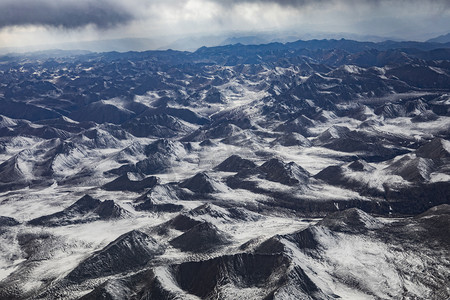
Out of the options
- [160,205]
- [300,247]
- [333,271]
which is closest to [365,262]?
[333,271]

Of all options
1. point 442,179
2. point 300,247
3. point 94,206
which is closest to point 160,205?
point 94,206

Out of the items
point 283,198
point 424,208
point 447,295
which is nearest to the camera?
point 447,295

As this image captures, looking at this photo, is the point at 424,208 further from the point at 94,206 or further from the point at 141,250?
the point at 94,206

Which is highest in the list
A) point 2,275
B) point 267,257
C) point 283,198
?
point 267,257

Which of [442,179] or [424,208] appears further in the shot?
[442,179]

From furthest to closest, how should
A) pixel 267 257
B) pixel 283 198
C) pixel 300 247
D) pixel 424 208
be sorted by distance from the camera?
pixel 283 198 → pixel 424 208 → pixel 300 247 → pixel 267 257

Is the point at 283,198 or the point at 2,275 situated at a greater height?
the point at 2,275

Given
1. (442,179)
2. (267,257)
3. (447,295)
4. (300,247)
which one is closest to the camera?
(447,295)

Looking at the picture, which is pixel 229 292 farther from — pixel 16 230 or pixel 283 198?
pixel 16 230

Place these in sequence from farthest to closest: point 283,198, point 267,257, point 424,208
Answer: point 283,198 → point 424,208 → point 267,257
